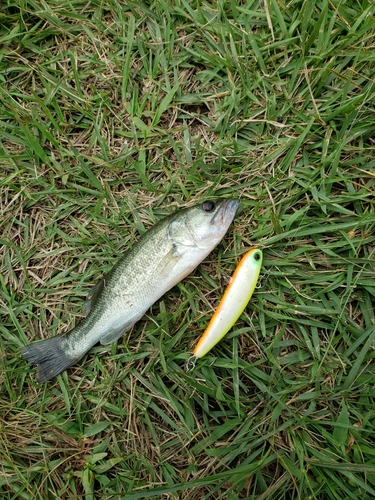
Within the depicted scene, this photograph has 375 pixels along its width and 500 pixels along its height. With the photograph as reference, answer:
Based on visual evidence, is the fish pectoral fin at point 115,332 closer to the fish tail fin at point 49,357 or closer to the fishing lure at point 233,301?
the fish tail fin at point 49,357

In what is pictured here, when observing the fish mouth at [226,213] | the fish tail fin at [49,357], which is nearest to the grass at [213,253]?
the fish tail fin at [49,357]

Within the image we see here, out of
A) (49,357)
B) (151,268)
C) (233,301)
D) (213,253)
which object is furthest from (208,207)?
(49,357)

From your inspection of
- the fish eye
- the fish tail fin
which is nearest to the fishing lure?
the fish eye

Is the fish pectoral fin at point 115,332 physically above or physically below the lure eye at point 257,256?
below

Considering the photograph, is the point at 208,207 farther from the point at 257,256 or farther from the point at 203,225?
the point at 257,256

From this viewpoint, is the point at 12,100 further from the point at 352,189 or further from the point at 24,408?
the point at 352,189

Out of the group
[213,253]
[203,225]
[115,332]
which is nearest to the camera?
[203,225]

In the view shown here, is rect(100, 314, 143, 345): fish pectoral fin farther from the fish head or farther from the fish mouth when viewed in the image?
the fish mouth
